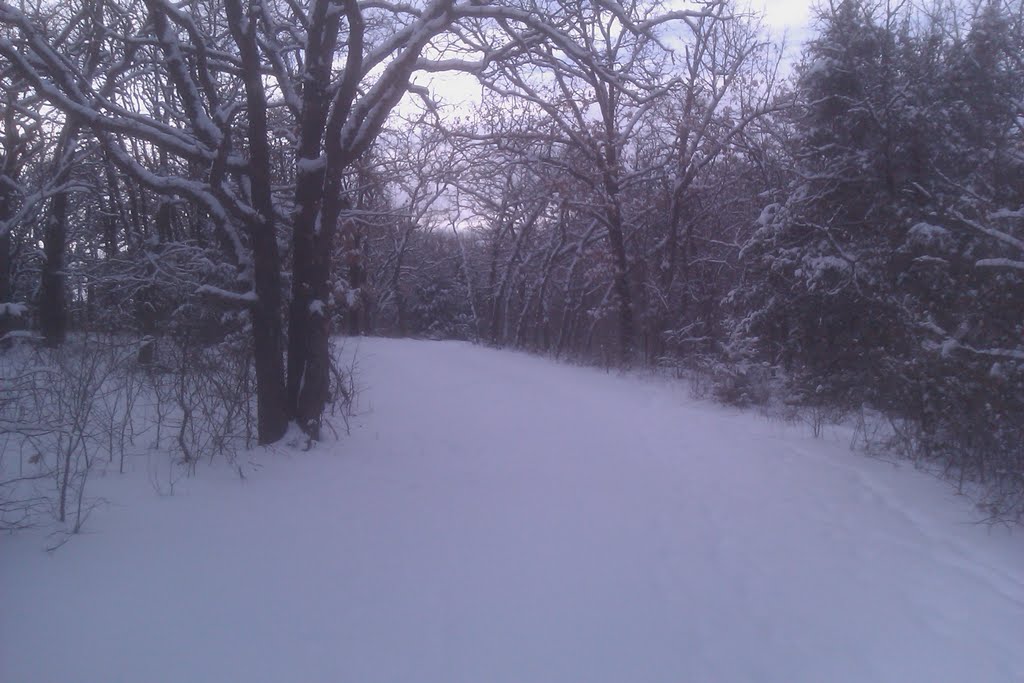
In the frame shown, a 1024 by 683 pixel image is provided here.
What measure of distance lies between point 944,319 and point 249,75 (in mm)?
7325

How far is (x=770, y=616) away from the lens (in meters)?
4.36

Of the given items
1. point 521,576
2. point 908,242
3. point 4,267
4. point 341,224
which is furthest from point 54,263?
point 908,242

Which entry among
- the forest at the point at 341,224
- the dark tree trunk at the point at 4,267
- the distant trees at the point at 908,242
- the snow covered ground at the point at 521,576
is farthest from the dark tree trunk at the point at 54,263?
the distant trees at the point at 908,242

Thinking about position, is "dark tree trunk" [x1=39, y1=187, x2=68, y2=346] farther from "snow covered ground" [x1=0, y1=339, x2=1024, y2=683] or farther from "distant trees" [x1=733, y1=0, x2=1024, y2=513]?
"distant trees" [x1=733, y1=0, x2=1024, y2=513]

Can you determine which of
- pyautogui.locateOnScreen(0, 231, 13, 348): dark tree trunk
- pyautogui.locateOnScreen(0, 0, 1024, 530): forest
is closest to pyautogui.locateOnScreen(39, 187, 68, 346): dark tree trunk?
pyautogui.locateOnScreen(0, 0, 1024, 530): forest

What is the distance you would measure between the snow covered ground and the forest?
73 cm

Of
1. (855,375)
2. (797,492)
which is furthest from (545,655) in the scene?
(855,375)

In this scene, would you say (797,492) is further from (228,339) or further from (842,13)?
(842,13)

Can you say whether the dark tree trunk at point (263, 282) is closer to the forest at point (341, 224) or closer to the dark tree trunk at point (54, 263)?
the forest at point (341, 224)

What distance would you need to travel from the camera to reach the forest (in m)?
6.95

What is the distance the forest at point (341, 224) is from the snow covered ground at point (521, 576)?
0.73 m

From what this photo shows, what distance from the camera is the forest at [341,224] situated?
6945mm

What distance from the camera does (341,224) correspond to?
9.33 m

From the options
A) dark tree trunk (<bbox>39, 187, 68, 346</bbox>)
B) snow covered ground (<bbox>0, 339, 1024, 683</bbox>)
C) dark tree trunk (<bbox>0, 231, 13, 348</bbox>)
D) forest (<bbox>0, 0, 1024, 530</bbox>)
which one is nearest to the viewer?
snow covered ground (<bbox>0, 339, 1024, 683</bbox>)
